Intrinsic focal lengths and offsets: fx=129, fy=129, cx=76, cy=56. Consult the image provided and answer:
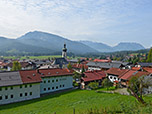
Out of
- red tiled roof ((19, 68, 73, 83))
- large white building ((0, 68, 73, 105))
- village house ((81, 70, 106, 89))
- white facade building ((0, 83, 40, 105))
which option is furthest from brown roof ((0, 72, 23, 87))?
village house ((81, 70, 106, 89))

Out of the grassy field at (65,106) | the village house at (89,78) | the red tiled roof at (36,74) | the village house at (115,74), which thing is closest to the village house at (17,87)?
the red tiled roof at (36,74)

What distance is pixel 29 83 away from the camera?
3656 centimetres

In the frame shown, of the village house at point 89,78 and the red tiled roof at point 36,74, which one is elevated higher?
the red tiled roof at point 36,74

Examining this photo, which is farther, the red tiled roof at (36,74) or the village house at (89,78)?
the village house at (89,78)

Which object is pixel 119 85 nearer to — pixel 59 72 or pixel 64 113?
pixel 59 72

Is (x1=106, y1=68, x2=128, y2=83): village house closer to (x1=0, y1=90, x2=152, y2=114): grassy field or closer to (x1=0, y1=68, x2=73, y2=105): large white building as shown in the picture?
(x1=0, y1=68, x2=73, y2=105): large white building

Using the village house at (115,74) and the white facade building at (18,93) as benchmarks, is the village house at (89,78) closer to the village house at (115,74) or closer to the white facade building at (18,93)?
the village house at (115,74)

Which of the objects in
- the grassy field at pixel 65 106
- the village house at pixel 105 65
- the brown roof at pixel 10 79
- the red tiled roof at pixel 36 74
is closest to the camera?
the grassy field at pixel 65 106

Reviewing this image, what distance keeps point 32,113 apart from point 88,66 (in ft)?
233

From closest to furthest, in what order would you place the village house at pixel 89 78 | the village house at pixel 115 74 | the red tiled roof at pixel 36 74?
the red tiled roof at pixel 36 74, the village house at pixel 89 78, the village house at pixel 115 74

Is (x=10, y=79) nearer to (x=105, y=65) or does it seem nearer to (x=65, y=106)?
(x=65, y=106)

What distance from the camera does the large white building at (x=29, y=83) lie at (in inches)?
1328

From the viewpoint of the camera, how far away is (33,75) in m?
40.2

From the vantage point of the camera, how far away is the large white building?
111 feet
